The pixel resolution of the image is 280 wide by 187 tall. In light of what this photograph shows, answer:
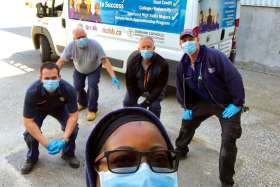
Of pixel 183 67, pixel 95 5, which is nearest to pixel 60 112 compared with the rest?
pixel 183 67

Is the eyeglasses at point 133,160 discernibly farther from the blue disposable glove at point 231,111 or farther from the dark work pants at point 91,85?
the dark work pants at point 91,85

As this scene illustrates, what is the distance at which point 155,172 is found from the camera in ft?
4.13

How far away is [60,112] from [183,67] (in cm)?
156

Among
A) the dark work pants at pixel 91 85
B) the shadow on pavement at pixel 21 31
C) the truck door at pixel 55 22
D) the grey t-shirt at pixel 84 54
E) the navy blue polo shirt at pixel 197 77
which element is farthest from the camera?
the shadow on pavement at pixel 21 31

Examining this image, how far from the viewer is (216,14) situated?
5.72 metres

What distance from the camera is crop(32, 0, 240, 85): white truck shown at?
5277mm

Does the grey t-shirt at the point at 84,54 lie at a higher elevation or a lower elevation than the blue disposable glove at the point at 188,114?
higher

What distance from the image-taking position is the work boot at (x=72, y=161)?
3816 mm

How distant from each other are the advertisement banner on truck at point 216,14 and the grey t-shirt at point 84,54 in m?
1.71

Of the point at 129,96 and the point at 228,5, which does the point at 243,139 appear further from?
the point at 228,5

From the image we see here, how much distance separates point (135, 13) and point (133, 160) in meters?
4.91

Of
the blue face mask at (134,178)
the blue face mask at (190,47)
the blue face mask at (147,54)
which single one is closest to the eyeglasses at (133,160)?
the blue face mask at (134,178)

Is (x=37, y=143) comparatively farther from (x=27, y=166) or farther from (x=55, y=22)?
(x=55, y=22)

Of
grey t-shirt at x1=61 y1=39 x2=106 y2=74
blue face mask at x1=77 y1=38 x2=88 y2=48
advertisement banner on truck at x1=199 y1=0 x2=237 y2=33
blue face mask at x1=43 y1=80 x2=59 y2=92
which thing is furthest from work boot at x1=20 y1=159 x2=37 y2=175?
advertisement banner on truck at x1=199 y1=0 x2=237 y2=33
